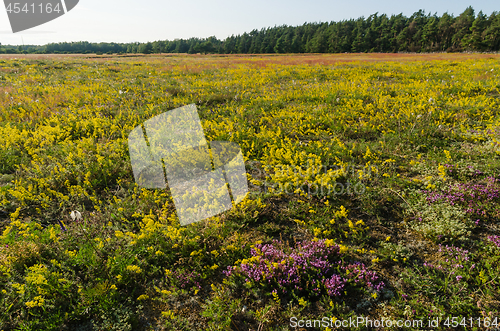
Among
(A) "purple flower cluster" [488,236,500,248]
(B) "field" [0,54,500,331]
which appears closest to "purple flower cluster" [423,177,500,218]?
(B) "field" [0,54,500,331]

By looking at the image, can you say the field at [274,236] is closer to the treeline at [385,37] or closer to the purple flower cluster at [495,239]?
the purple flower cluster at [495,239]

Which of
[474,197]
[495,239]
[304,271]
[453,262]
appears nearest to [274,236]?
[304,271]

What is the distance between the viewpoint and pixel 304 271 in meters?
3.13

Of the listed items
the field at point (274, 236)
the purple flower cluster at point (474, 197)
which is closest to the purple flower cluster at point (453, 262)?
the field at point (274, 236)

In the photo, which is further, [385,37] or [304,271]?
[385,37]

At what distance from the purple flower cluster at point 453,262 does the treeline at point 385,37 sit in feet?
316

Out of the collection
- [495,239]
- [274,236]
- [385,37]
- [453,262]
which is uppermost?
[385,37]

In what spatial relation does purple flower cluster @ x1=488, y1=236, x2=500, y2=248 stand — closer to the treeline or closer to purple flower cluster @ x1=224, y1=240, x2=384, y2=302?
purple flower cluster @ x1=224, y1=240, x2=384, y2=302

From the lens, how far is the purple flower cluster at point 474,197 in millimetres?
Answer: 3888

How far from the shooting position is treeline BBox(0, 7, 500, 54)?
73.6m

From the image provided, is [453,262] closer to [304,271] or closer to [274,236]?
[304,271]

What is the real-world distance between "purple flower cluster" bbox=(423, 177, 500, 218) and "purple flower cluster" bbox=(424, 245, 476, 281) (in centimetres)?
95

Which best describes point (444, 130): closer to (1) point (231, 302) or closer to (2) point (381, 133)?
(2) point (381, 133)

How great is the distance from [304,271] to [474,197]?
10.7 ft
